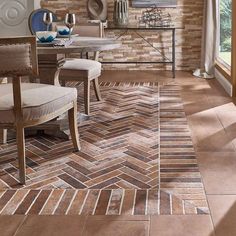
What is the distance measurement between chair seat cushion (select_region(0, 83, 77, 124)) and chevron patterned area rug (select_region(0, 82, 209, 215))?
397mm

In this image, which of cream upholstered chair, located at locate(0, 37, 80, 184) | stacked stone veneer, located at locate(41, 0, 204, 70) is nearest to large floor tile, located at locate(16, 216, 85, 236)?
cream upholstered chair, located at locate(0, 37, 80, 184)

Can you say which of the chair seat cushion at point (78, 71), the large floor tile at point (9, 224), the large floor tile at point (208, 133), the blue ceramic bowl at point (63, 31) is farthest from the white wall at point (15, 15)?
the large floor tile at point (9, 224)

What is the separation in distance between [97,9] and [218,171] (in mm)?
4239

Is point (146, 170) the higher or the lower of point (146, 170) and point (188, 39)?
the lower

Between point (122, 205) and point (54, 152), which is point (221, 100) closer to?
point (54, 152)

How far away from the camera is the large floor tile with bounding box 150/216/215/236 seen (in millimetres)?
2092

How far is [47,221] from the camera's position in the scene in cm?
224

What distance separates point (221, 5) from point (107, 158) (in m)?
3.57

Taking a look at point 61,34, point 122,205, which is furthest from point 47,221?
point 61,34

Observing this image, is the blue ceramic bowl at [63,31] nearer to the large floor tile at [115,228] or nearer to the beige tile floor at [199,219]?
the beige tile floor at [199,219]

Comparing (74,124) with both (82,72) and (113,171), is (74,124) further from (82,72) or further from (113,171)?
(82,72)

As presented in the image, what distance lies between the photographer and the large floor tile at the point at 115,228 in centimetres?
211

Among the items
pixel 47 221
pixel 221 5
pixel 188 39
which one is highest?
pixel 221 5

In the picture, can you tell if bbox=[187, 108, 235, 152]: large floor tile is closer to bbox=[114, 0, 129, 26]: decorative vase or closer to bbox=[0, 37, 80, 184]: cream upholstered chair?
bbox=[0, 37, 80, 184]: cream upholstered chair
